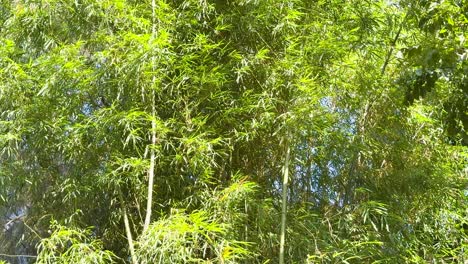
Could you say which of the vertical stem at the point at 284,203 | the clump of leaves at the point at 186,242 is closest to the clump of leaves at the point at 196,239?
the clump of leaves at the point at 186,242

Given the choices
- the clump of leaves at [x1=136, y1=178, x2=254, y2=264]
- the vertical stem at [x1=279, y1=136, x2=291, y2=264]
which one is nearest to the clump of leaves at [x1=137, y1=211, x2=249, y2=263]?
the clump of leaves at [x1=136, y1=178, x2=254, y2=264]

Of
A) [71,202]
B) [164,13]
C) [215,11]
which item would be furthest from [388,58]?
[71,202]

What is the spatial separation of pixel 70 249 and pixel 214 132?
0.98 metres

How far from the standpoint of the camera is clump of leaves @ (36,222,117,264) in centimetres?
276

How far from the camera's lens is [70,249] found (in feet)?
9.18

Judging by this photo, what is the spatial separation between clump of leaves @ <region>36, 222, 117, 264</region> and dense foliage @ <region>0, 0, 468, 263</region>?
0.04 ft

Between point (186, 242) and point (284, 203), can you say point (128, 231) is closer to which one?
point (186, 242)

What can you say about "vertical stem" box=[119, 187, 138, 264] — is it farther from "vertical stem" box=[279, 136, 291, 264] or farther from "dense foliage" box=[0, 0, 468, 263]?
"vertical stem" box=[279, 136, 291, 264]

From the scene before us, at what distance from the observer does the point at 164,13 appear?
3348 millimetres

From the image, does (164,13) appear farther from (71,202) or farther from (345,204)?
(345,204)

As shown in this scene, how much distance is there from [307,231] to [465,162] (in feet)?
5.54

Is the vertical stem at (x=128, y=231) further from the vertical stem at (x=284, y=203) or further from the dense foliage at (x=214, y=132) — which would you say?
the vertical stem at (x=284, y=203)

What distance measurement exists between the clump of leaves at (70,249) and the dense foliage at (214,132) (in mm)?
11

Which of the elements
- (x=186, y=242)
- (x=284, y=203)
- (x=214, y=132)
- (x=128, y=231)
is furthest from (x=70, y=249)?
(x=284, y=203)
